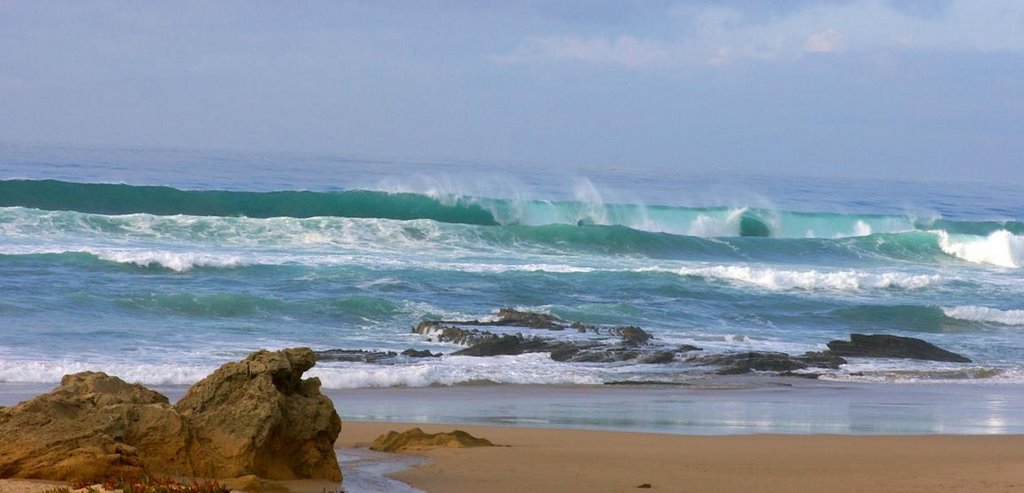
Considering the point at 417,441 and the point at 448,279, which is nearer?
the point at 417,441

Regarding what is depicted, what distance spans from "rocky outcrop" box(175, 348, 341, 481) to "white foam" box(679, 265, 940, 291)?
687 inches

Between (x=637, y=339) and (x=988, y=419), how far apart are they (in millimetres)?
5354

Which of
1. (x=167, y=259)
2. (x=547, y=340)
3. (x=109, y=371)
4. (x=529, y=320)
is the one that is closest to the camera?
(x=109, y=371)

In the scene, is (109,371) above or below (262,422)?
below

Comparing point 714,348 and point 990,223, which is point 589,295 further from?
point 990,223

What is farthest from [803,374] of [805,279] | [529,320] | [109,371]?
[805,279]

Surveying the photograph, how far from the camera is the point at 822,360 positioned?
47.9ft

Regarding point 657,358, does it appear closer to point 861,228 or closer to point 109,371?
point 109,371

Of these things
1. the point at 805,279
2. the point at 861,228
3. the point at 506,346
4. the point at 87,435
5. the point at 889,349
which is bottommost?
the point at 506,346

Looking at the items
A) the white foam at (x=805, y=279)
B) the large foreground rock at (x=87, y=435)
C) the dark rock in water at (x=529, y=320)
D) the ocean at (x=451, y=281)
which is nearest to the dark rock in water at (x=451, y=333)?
the ocean at (x=451, y=281)

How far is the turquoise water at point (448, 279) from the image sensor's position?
13719mm

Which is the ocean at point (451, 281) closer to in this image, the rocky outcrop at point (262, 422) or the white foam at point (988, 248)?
the white foam at point (988, 248)

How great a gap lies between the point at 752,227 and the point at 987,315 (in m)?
19.6

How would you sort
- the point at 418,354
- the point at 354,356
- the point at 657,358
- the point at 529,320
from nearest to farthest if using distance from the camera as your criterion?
the point at 354,356, the point at 418,354, the point at 657,358, the point at 529,320
